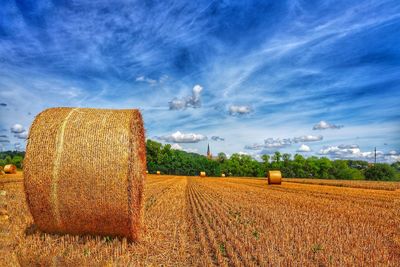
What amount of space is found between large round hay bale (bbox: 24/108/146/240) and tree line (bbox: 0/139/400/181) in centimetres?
7944

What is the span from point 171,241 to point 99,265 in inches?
87.4

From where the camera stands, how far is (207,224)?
384 inches

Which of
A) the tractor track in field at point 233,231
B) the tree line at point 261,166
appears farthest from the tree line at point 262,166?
the tractor track in field at point 233,231

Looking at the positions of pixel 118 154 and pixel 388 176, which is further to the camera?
pixel 388 176

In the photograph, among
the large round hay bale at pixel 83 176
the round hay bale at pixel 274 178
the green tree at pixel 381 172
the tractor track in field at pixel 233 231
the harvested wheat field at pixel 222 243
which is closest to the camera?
the harvested wheat field at pixel 222 243

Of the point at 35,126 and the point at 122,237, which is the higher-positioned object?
the point at 35,126

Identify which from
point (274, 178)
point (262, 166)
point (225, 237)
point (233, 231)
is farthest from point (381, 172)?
point (225, 237)

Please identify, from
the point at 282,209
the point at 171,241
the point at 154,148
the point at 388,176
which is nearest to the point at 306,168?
the point at 388,176

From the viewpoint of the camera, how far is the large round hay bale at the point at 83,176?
7691 mm

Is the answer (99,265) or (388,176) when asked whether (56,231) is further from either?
(388,176)

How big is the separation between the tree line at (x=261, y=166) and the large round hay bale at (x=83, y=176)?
79441 mm

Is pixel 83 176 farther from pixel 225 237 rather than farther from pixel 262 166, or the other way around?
pixel 262 166

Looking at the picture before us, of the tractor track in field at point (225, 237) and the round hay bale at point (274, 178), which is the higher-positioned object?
the round hay bale at point (274, 178)

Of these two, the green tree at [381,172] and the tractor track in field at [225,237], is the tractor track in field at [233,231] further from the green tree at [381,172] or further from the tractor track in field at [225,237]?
the green tree at [381,172]
